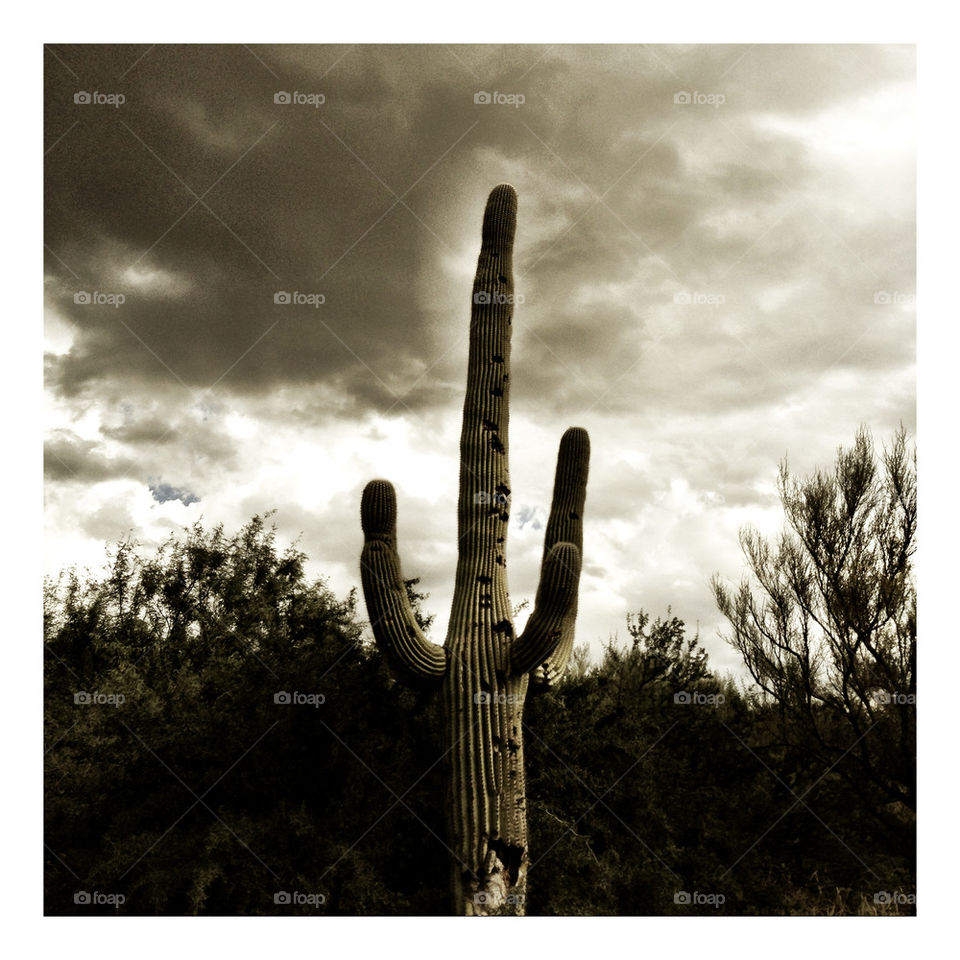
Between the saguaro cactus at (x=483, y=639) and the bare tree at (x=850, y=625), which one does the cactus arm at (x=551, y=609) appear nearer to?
the saguaro cactus at (x=483, y=639)

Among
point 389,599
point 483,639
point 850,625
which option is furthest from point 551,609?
point 850,625

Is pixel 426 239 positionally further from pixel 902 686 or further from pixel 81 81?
pixel 902 686

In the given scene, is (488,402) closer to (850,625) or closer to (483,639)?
(483,639)

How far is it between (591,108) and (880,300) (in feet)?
7.88

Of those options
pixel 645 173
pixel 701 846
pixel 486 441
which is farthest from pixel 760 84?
pixel 701 846

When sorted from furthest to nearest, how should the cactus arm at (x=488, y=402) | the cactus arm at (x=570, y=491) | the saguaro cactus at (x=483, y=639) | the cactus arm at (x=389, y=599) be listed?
the cactus arm at (x=570, y=491) < the cactus arm at (x=488, y=402) < the cactus arm at (x=389, y=599) < the saguaro cactus at (x=483, y=639)

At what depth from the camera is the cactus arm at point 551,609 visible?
420 cm

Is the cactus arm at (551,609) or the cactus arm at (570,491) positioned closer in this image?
the cactus arm at (551,609)

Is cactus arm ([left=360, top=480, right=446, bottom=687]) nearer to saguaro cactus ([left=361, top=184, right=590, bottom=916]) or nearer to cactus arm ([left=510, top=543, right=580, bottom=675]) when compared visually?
saguaro cactus ([left=361, top=184, right=590, bottom=916])

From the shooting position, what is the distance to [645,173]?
550cm

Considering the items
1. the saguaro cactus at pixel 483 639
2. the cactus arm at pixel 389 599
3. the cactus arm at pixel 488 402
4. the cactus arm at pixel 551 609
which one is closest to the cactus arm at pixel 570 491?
the saguaro cactus at pixel 483 639

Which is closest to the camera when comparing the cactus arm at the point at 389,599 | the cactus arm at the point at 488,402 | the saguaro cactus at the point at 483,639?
the saguaro cactus at the point at 483,639

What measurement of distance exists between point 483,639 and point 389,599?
0.62m

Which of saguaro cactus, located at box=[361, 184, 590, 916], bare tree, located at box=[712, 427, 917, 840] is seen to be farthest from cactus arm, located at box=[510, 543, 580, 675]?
bare tree, located at box=[712, 427, 917, 840]
